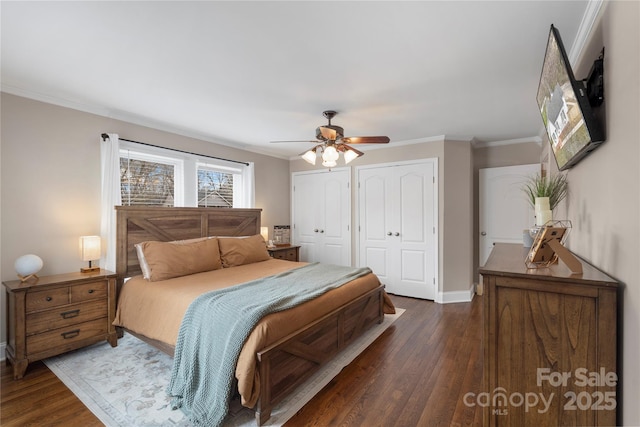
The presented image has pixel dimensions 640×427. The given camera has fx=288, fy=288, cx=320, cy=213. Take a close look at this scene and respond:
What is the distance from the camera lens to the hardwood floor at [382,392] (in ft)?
6.23

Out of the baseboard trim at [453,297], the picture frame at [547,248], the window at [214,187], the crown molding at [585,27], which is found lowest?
the baseboard trim at [453,297]

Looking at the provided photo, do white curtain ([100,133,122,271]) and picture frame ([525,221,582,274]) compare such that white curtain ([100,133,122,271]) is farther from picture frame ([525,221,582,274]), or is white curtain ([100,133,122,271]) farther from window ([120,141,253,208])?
picture frame ([525,221,582,274])

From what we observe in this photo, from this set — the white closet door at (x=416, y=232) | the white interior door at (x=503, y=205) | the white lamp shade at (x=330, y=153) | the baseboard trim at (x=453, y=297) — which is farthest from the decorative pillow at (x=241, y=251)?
the white interior door at (x=503, y=205)

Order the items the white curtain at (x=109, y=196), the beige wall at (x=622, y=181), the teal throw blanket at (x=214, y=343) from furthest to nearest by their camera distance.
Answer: the white curtain at (x=109, y=196), the teal throw blanket at (x=214, y=343), the beige wall at (x=622, y=181)

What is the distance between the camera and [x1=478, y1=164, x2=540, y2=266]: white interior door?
4.35 meters

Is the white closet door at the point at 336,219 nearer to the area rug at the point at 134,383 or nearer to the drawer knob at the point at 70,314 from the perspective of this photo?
the area rug at the point at 134,383

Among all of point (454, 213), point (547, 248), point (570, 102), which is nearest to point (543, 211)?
point (547, 248)

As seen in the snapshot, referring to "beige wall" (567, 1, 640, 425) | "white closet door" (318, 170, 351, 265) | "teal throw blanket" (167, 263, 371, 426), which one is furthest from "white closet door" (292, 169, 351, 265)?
"beige wall" (567, 1, 640, 425)

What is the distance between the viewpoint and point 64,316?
2.61 meters

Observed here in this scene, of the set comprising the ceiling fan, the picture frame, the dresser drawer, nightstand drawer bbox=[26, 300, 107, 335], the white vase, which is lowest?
the dresser drawer

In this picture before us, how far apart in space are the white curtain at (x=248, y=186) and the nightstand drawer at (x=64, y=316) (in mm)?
2482

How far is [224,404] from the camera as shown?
70.4 inches

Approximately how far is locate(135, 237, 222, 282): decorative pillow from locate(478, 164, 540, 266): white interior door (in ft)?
13.0

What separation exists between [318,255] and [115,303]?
3337 mm
